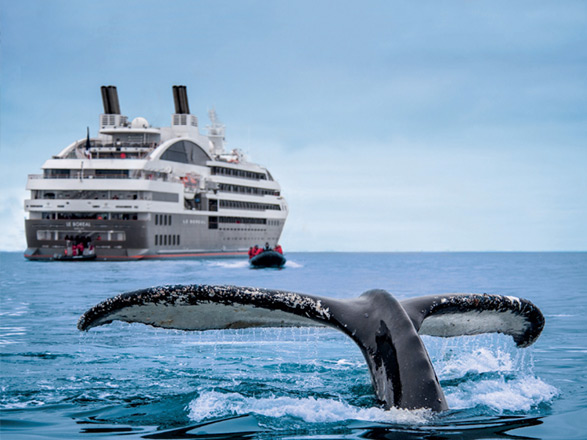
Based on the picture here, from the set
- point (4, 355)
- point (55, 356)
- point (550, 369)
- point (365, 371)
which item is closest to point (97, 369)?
point (55, 356)

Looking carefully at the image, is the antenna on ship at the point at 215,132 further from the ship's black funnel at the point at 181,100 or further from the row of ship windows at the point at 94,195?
the row of ship windows at the point at 94,195

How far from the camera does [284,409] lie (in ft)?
20.5

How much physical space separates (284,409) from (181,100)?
256 feet

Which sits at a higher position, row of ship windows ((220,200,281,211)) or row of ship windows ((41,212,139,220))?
row of ship windows ((220,200,281,211))

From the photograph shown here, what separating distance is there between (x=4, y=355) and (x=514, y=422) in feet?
25.2

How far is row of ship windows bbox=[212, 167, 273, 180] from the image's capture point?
7931 cm

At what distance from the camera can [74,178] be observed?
6316 centimetres

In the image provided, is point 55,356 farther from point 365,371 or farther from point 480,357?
point 480,357

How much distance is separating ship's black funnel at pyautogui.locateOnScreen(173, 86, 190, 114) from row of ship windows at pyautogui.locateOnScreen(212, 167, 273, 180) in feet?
26.3

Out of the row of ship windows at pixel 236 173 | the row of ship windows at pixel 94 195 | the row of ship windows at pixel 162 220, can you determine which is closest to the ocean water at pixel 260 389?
the row of ship windows at pixel 94 195

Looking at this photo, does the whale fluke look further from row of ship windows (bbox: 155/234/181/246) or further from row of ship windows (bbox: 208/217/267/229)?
row of ship windows (bbox: 208/217/267/229)

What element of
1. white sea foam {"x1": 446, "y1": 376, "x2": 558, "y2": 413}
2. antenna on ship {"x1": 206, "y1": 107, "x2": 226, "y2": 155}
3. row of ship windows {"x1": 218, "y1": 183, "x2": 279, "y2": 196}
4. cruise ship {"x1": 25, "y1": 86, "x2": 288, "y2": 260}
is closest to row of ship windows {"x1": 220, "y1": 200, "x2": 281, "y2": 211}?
cruise ship {"x1": 25, "y1": 86, "x2": 288, "y2": 260}

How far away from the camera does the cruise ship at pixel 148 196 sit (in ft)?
204

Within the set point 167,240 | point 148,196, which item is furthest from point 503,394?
point 167,240
